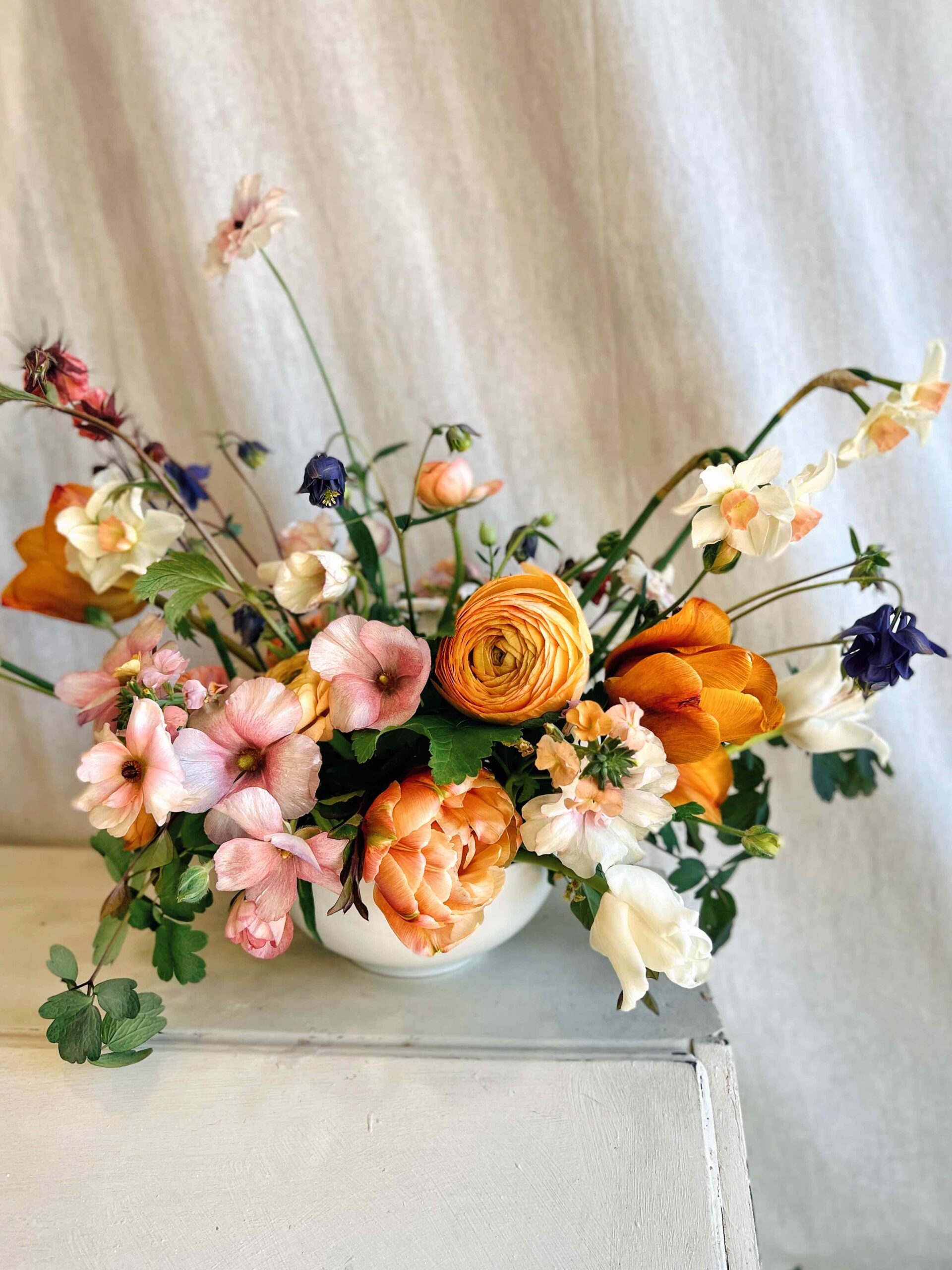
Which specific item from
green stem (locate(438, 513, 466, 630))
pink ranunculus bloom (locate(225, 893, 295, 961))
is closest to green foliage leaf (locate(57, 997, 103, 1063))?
pink ranunculus bloom (locate(225, 893, 295, 961))

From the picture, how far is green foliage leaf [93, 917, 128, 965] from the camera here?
545 millimetres

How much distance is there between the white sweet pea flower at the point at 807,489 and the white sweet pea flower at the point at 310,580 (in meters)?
0.27

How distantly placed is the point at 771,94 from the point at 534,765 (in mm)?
655

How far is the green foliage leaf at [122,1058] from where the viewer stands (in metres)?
0.53

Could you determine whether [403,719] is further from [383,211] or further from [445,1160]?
[383,211]

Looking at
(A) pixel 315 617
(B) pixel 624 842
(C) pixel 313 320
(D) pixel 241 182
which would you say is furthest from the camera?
(C) pixel 313 320

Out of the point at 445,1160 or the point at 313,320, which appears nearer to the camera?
the point at 445,1160

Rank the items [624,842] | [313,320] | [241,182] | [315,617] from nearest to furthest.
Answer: [624,842]
[241,182]
[315,617]
[313,320]

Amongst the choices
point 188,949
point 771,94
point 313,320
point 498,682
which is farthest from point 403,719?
point 771,94

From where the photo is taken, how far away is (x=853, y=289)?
0.80 metres

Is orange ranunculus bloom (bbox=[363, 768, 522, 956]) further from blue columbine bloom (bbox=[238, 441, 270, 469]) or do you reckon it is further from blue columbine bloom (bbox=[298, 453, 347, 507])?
blue columbine bloom (bbox=[238, 441, 270, 469])

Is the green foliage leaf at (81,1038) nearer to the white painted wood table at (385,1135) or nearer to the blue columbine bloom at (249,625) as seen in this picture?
the white painted wood table at (385,1135)

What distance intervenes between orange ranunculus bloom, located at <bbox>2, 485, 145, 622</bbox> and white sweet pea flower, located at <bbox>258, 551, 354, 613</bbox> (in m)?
0.19

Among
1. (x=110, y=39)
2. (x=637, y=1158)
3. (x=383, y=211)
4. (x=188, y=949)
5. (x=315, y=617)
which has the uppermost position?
(x=110, y=39)
